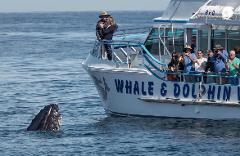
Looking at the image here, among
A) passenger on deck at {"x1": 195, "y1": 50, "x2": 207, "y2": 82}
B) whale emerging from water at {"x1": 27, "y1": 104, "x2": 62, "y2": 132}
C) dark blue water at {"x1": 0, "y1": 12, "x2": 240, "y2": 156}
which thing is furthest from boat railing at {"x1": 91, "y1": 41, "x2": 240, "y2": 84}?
whale emerging from water at {"x1": 27, "y1": 104, "x2": 62, "y2": 132}

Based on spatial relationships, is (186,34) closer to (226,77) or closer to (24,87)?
(226,77)

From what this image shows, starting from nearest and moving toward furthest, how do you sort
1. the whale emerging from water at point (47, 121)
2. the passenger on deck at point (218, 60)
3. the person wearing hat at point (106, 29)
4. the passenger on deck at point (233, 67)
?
the passenger on deck at point (233, 67) → the passenger on deck at point (218, 60) → the whale emerging from water at point (47, 121) → the person wearing hat at point (106, 29)

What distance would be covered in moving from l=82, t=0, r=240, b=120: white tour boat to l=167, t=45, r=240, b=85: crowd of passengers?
0.24ft

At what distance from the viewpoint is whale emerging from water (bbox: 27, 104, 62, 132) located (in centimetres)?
2681

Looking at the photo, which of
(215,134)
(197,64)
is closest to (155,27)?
(197,64)

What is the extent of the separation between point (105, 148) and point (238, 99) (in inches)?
183

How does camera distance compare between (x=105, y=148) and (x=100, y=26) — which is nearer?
(x=105, y=148)

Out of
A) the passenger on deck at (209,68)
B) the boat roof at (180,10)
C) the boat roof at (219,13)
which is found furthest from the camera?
the boat roof at (180,10)

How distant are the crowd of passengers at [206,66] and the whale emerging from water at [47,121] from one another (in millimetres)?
3708

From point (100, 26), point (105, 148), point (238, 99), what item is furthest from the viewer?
point (100, 26)

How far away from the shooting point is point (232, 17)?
2719 centimetres

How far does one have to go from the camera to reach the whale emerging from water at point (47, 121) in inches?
1056

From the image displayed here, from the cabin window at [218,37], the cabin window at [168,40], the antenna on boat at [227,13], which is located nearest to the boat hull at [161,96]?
the cabin window at [168,40]

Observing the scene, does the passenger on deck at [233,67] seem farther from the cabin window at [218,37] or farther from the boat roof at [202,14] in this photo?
the cabin window at [218,37]
